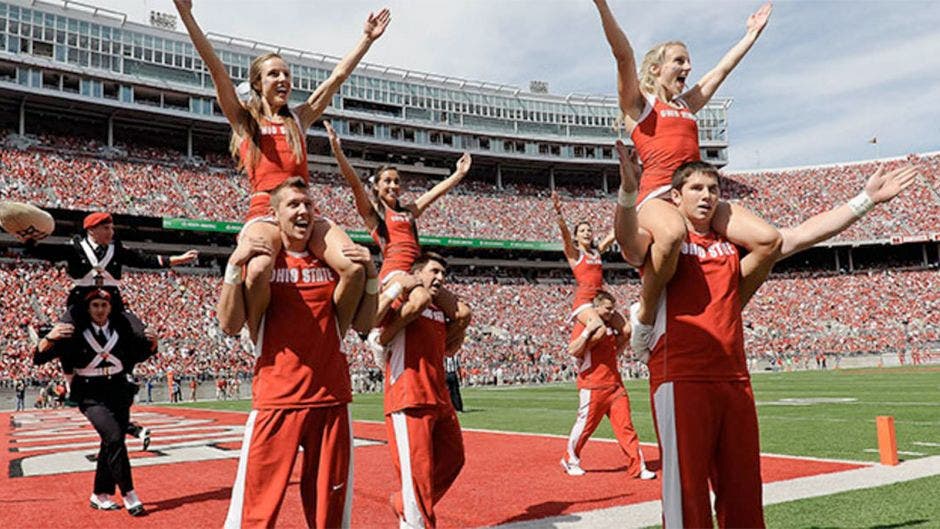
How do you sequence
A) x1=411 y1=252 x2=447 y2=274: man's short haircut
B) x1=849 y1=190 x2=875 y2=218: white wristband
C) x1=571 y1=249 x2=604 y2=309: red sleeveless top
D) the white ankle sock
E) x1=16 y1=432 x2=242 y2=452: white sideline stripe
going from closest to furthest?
x1=849 y1=190 x2=875 y2=218: white wristband < x1=411 y1=252 x2=447 y2=274: man's short haircut < the white ankle sock < x1=571 y1=249 x2=604 y2=309: red sleeveless top < x1=16 y1=432 x2=242 y2=452: white sideline stripe

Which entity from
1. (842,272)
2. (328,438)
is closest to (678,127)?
(328,438)

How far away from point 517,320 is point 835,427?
127 ft

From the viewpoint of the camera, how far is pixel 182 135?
177 feet

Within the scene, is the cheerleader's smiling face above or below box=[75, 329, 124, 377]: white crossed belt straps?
above

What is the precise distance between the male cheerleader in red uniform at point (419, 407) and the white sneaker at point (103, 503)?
11.0ft

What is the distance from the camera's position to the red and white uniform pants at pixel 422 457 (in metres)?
4.81

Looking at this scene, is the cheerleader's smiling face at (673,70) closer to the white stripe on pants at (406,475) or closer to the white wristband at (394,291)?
the white wristband at (394,291)

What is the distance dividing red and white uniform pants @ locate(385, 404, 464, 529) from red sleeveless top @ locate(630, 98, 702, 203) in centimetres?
211

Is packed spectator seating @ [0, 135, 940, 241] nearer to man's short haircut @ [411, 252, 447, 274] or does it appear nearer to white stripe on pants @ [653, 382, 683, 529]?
man's short haircut @ [411, 252, 447, 274]

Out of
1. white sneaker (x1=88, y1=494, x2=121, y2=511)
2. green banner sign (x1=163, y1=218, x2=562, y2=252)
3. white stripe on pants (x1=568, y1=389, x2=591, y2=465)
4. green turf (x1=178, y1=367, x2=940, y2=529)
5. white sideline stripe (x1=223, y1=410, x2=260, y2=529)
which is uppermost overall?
green banner sign (x1=163, y1=218, x2=562, y2=252)

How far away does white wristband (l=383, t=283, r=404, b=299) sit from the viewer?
505 cm

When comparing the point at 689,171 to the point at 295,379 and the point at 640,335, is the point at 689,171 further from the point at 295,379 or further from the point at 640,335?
the point at 295,379

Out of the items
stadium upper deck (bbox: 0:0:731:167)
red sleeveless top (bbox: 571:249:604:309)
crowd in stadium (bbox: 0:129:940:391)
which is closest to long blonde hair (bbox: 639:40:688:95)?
red sleeveless top (bbox: 571:249:604:309)

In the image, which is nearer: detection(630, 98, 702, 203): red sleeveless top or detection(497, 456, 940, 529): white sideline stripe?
detection(630, 98, 702, 203): red sleeveless top
